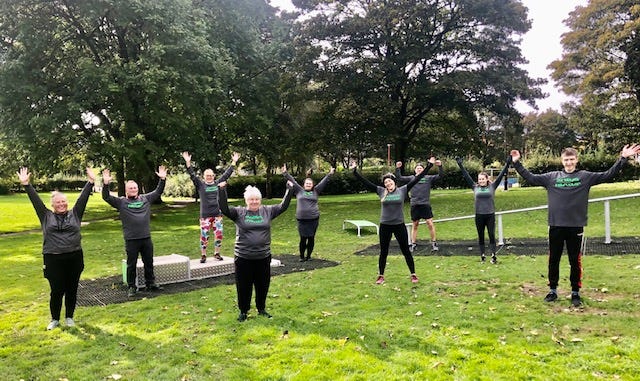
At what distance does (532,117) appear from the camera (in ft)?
215

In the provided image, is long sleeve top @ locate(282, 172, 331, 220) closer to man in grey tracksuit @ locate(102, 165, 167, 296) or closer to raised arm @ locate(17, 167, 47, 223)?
man in grey tracksuit @ locate(102, 165, 167, 296)

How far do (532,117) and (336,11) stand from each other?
1906 inches

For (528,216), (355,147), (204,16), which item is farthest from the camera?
(355,147)

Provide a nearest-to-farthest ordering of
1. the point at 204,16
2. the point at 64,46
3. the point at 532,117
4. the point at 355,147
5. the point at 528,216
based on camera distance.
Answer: the point at 528,216
the point at 64,46
the point at 204,16
the point at 355,147
the point at 532,117

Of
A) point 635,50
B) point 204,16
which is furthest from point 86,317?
point 635,50

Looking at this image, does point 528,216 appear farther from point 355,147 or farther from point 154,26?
point 154,26

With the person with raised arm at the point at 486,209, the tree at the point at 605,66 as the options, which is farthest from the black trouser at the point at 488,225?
the tree at the point at 605,66

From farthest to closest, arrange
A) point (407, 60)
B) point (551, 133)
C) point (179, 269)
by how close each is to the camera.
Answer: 1. point (551, 133)
2. point (407, 60)
3. point (179, 269)

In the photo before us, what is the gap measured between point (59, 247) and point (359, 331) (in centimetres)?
390

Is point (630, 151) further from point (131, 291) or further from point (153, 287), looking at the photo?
point (131, 291)

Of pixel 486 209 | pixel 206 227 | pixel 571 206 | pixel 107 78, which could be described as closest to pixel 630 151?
pixel 571 206

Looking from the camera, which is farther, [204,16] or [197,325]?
[204,16]

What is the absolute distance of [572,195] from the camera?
6.25 meters

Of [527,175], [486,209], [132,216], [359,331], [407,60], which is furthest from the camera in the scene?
[407,60]
